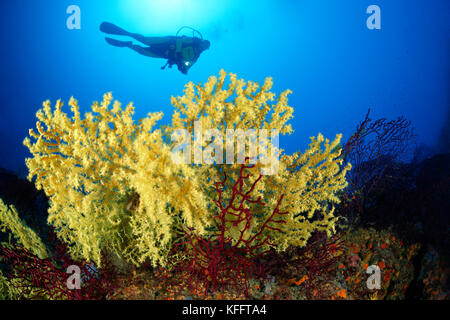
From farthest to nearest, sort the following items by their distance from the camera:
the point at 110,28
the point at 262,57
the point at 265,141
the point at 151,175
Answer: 1. the point at 262,57
2. the point at 110,28
3. the point at 265,141
4. the point at 151,175

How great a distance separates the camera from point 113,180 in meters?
1.86

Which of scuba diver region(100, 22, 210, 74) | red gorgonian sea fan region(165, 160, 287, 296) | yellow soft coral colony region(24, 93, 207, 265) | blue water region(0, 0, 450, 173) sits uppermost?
blue water region(0, 0, 450, 173)

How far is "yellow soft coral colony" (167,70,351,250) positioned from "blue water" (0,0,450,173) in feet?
175

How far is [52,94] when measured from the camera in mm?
60406

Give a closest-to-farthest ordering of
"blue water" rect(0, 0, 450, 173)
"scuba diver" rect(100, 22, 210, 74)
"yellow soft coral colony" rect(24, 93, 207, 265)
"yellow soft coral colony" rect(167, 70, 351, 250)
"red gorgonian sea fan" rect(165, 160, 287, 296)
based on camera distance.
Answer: "yellow soft coral colony" rect(24, 93, 207, 265) → "red gorgonian sea fan" rect(165, 160, 287, 296) → "yellow soft coral colony" rect(167, 70, 351, 250) → "scuba diver" rect(100, 22, 210, 74) → "blue water" rect(0, 0, 450, 173)

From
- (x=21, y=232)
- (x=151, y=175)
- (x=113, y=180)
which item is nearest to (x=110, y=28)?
(x=21, y=232)

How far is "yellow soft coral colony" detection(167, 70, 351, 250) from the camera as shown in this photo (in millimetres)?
2004

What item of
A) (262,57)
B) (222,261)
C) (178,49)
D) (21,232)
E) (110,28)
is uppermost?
(262,57)

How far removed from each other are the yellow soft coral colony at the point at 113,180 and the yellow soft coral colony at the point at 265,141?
1.01 ft

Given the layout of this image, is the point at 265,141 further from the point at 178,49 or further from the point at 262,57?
the point at 262,57

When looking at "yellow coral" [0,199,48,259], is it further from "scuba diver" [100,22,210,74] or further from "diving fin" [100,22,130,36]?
"diving fin" [100,22,130,36]

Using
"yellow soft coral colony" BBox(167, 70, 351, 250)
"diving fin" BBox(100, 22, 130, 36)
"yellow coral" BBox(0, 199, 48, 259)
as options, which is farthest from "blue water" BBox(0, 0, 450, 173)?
"yellow soft coral colony" BBox(167, 70, 351, 250)

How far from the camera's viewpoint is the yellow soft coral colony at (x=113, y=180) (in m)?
1.66

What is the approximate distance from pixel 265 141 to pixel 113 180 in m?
1.38
